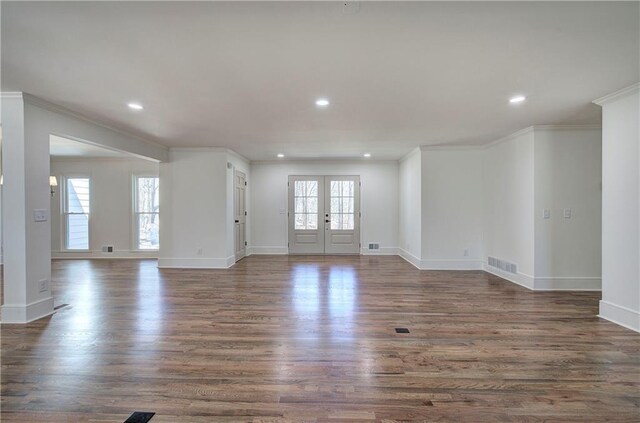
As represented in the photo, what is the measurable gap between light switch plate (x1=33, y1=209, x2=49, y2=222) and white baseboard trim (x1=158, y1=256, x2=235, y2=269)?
297cm

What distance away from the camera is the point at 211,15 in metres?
1.95

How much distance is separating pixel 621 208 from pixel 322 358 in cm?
351

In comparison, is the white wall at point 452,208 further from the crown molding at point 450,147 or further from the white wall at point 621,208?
the white wall at point 621,208

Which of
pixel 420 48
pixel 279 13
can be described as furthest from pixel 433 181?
pixel 279 13

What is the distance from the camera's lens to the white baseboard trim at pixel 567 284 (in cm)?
469

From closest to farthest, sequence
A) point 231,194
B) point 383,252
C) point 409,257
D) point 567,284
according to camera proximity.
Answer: point 567,284 → point 231,194 → point 409,257 → point 383,252

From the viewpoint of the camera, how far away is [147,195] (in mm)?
7953

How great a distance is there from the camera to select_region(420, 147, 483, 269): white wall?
6273 millimetres

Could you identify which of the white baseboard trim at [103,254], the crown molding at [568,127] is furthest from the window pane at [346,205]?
the white baseboard trim at [103,254]

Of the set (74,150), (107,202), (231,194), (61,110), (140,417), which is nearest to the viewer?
(140,417)

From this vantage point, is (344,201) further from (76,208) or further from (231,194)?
(76,208)

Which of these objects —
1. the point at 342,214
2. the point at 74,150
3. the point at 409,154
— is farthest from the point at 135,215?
the point at 409,154

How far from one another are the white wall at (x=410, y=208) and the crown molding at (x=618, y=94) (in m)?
3.04

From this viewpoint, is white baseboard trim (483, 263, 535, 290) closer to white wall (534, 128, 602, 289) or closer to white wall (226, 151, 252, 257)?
white wall (534, 128, 602, 289)
